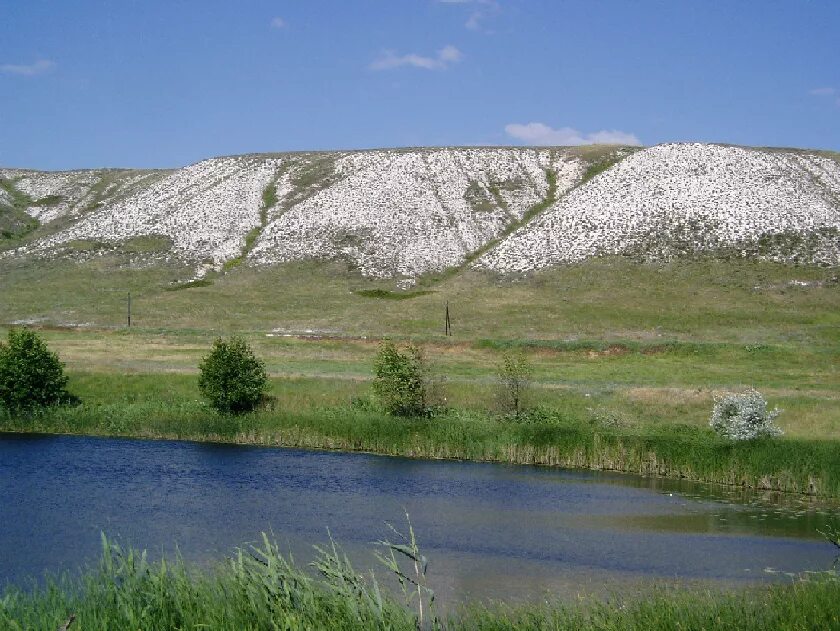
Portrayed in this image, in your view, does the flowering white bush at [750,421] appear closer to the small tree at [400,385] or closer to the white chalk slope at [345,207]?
the small tree at [400,385]

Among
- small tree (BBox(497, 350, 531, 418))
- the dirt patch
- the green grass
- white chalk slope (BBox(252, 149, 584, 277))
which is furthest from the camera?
white chalk slope (BBox(252, 149, 584, 277))

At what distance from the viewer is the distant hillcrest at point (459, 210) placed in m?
109

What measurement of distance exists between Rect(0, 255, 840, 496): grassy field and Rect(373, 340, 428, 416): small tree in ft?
5.01

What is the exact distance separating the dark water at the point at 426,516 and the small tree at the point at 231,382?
6.60 meters

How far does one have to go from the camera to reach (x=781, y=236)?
10681 cm

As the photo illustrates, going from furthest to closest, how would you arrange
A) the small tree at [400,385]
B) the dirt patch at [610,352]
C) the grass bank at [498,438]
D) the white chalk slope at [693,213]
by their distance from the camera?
the white chalk slope at [693,213], the dirt patch at [610,352], the small tree at [400,385], the grass bank at [498,438]

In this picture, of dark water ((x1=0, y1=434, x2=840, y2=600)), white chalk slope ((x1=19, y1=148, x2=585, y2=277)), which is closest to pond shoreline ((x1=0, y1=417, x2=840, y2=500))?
dark water ((x1=0, y1=434, x2=840, y2=600))

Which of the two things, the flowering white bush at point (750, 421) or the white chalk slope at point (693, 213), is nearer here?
the flowering white bush at point (750, 421)

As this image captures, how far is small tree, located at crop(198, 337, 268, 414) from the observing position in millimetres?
49688

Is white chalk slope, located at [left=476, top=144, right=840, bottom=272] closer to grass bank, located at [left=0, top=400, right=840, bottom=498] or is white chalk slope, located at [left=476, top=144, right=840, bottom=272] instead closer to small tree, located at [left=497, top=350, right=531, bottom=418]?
small tree, located at [left=497, top=350, right=531, bottom=418]

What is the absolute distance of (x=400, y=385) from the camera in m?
48.4

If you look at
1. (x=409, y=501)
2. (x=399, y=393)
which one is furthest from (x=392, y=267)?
(x=409, y=501)

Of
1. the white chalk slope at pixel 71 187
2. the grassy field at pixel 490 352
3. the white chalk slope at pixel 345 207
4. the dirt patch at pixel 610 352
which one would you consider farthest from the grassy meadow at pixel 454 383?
the white chalk slope at pixel 71 187

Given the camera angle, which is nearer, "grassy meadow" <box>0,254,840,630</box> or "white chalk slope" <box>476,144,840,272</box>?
"grassy meadow" <box>0,254,840,630</box>
